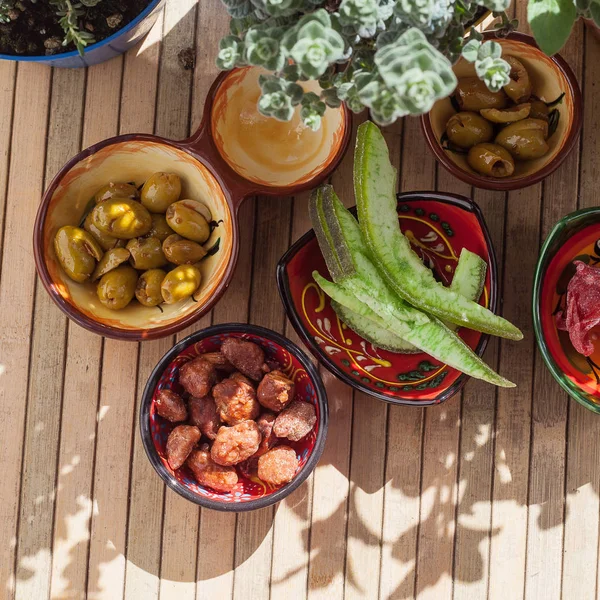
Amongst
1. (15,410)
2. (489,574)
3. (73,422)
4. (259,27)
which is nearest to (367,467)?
(489,574)

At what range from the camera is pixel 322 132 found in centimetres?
118

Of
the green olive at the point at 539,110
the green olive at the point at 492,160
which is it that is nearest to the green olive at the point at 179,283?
the green olive at the point at 492,160

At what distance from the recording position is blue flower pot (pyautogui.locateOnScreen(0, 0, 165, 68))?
1101mm

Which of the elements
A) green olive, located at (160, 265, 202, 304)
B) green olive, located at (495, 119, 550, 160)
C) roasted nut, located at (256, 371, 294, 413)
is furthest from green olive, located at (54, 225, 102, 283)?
green olive, located at (495, 119, 550, 160)

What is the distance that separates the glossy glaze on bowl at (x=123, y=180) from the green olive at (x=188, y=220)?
22 mm

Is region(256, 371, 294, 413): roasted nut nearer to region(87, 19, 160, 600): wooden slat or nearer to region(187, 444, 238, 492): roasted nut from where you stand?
region(187, 444, 238, 492): roasted nut

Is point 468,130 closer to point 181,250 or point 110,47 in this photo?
point 181,250

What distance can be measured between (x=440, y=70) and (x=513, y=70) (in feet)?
1.79

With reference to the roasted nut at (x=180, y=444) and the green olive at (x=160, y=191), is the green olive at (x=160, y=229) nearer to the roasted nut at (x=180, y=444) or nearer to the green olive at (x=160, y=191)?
the green olive at (x=160, y=191)

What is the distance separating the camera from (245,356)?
1152 mm

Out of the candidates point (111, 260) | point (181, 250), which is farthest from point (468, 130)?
point (111, 260)

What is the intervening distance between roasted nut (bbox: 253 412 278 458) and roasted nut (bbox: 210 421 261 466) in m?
0.02

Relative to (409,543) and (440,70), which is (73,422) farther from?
(440,70)

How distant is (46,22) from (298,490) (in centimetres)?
89
